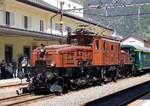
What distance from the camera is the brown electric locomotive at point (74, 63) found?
41.8 feet

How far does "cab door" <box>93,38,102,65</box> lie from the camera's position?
1534 centimetres

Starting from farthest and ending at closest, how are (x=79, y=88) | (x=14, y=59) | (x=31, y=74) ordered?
(x=14, y=59) < (x=79, y=88) < (x=31, y=74)

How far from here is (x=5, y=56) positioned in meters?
22.9

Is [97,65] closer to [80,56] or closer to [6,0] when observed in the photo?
[80,56]

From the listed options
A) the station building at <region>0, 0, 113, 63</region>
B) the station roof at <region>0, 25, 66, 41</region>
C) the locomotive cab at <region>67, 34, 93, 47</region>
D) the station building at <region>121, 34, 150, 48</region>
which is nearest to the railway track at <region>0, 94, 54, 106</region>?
the locomotive cab at <region>67, 34, 93, 47</region>

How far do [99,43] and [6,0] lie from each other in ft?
34.0

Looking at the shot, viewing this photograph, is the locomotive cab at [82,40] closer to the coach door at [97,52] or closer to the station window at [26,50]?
the coach door at [97,52]

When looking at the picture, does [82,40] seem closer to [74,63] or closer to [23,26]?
[74,63]

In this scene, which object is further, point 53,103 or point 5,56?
point 5,56

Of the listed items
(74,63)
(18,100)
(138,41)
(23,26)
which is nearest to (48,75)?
(18,100)

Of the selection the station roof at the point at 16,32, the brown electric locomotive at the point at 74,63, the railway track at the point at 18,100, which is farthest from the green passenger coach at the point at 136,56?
the railway track at the point at 18,100

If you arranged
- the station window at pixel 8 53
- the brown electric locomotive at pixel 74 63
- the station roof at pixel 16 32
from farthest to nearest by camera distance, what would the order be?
1. the station window at pixel 8 53
2. the station roof at pixel 16 32
3. the brown electric locomotive at pixel 74 63

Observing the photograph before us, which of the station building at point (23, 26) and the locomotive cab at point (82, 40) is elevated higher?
the station building at point (23, 26)

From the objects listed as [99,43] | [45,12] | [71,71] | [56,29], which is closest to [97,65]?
[99,43]
